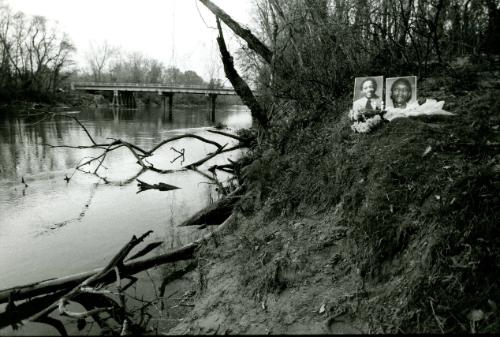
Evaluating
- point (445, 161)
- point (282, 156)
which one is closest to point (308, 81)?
point (282, 156)

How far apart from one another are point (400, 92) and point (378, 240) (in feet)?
7.95

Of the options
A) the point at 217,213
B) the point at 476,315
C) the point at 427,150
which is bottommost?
the point at 217,213

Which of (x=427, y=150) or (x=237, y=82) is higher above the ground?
(x=237, y=82)

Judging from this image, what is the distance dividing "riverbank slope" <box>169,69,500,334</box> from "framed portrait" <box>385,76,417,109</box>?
0.33 meters

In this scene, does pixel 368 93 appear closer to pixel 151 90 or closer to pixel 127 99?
pixel 151 90

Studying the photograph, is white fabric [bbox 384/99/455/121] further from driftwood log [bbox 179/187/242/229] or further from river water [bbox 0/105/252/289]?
river water [bbox 0/105/252/289]

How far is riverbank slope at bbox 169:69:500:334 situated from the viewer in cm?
263

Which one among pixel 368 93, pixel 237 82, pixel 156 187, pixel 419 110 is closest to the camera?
pixel 419 110

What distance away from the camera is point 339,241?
3809mm

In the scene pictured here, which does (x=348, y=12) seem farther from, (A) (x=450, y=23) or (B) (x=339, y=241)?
(B) (x=339, y=241)

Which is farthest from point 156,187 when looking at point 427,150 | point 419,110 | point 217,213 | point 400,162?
point 427,150

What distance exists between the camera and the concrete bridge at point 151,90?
42.4 m

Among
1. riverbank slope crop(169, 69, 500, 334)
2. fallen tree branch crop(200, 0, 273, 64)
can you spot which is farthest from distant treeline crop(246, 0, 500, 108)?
riverbank slope crop(169, 69, 500, 334)

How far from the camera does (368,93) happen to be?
16.5ft
